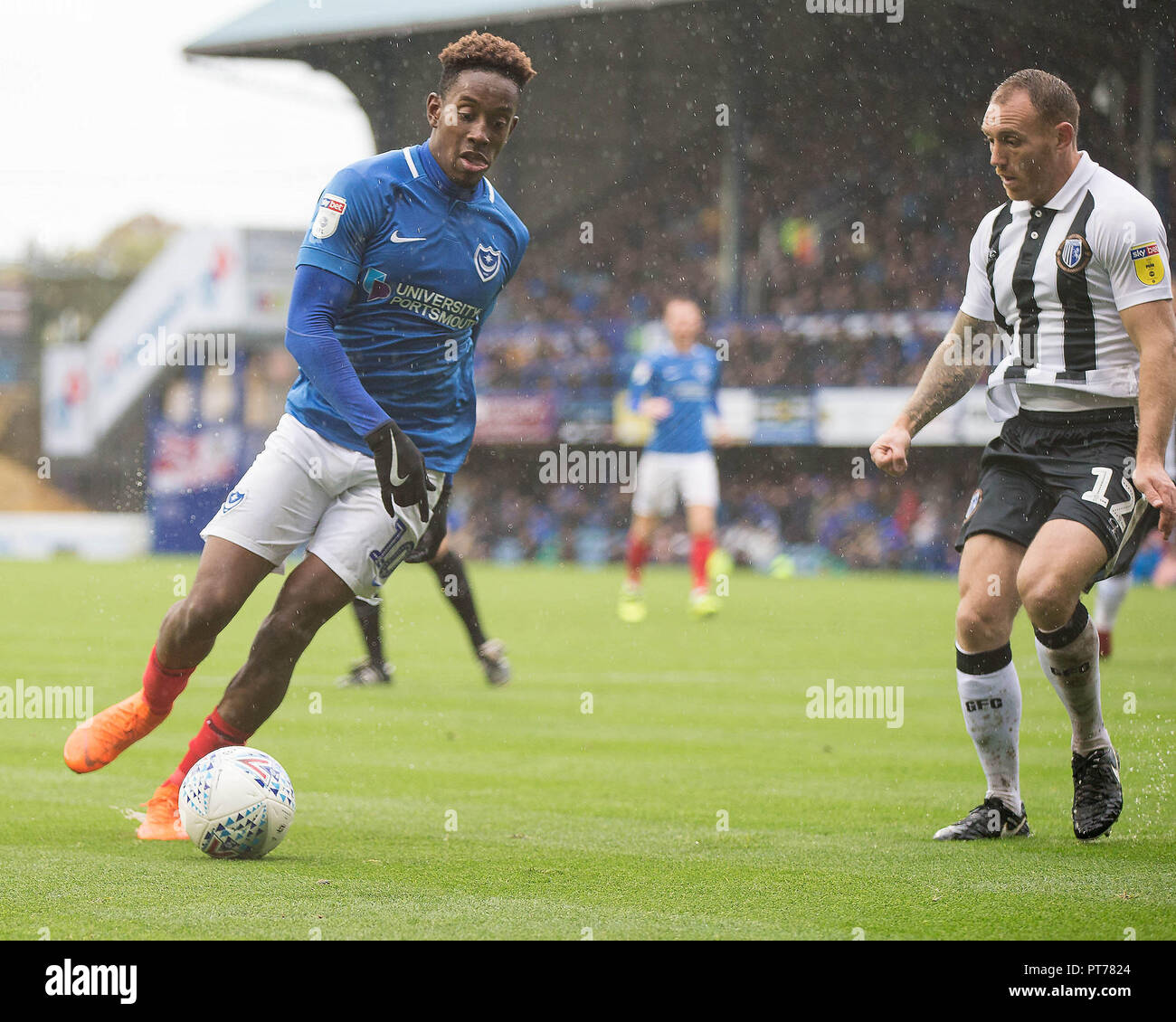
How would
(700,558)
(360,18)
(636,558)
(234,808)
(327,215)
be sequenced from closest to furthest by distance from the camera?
1. (234,808)
2. (327,215)
3. (700,558)
4. (636,558)
5. (360,18)

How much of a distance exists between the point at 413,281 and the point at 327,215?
36 centimetres

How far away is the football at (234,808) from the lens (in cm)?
457

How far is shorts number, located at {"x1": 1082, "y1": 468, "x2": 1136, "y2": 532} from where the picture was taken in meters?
4.80

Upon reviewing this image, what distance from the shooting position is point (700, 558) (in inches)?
562

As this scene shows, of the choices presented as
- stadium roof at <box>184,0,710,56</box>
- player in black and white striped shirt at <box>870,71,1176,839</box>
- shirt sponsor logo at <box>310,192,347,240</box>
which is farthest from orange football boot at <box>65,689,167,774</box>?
stadium roof at <box>184,0,710,56</box>

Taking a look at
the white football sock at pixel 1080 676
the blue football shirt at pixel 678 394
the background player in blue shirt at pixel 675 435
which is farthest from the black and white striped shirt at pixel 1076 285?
the blue football shirt at pixel 678 394

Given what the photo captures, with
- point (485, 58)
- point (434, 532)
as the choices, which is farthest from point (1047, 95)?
point (434, 532)

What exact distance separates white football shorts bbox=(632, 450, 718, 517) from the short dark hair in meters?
10.0

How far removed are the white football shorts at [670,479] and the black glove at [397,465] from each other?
10.1 meters

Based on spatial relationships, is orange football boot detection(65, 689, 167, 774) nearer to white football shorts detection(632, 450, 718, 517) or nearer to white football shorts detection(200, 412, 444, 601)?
white football shorts detection(200, 412, 444, 601)

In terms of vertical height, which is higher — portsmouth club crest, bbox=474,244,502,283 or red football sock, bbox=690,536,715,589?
portsmouth club crest, bbox=474,244,502,283

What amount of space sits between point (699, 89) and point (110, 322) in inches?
609

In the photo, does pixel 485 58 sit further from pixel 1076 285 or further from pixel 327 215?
pixel 1076 285

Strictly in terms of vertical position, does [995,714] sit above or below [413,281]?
below
